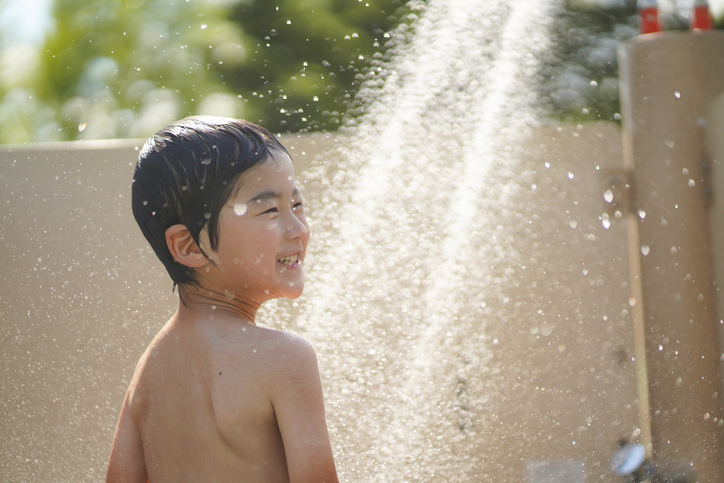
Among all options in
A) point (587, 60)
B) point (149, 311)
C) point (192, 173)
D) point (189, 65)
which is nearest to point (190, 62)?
point (189, 65)

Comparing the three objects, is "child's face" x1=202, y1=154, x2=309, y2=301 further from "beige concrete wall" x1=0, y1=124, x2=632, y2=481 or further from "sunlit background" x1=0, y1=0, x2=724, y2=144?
"sunlit background" x1=0, y1=0, x2=724, y2=144

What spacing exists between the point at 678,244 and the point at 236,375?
81.7 inches

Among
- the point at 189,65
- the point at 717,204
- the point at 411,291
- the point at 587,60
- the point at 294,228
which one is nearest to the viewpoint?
the point at 294,228

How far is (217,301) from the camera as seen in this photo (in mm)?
1125

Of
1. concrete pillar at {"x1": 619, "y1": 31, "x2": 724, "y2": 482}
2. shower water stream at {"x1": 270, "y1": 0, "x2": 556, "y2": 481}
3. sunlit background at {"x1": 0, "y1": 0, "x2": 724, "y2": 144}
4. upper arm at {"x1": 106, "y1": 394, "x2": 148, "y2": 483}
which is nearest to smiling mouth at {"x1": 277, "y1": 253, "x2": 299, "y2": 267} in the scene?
upper arm at {"x1": 106, "y1": 394, "x2": 148, "y2": 483}

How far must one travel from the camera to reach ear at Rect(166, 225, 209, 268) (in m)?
1.12

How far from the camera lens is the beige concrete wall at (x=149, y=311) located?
2510 millimetres

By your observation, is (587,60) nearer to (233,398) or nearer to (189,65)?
(189,65)

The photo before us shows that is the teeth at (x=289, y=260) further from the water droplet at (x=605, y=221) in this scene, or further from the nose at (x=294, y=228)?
the water droplet at (x=605, y=221)

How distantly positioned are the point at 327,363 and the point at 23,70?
8.51 meters

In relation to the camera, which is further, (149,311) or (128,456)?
(149,311)

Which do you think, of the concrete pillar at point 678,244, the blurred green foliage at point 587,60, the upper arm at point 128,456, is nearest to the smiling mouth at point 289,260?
the upper arm at point 128,456

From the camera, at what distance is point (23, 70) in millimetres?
9211

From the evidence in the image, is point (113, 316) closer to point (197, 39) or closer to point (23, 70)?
point (197, 39)
